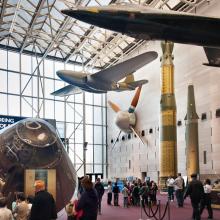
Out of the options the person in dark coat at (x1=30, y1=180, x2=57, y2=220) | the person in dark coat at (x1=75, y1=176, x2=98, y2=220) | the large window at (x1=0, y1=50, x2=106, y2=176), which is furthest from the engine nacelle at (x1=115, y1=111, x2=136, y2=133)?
the person in dark coat at (x1=30, y1=180, x2=57, y2=220)

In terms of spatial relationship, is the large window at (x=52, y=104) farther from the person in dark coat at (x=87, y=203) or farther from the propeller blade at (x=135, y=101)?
the person in dark coat at (x=87, y=203)

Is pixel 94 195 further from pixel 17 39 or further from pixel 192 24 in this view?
pixel 17 39

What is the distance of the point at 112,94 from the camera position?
42844mm

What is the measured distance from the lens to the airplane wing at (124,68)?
2247cm

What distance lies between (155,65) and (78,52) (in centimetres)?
907

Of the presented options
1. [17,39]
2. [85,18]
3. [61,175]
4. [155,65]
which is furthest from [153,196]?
[17,39]

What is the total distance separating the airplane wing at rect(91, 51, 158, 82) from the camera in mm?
22469

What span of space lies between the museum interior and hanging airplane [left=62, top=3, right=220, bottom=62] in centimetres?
2

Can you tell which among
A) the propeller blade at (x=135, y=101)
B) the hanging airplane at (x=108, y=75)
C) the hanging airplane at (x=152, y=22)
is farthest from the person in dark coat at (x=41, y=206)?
the propeller blade at (x=135, y=101)

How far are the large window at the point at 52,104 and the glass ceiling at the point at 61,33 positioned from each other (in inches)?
55.0

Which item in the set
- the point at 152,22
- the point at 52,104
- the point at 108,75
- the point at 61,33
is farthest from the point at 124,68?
the point at 52,104

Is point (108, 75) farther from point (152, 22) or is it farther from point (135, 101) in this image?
point (152, 22)

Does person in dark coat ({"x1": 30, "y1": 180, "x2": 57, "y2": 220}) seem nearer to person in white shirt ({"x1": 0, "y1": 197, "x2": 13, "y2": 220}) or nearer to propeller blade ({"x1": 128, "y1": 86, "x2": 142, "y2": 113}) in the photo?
person in white shirt ({"x1": 0, "y1": 197, "x2": 13, "y2": 220})

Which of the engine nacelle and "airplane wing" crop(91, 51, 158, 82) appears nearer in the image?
"airplane wing" crop(91, 51, 158, 82)
